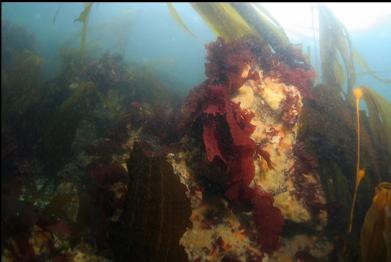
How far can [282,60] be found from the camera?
162 inches

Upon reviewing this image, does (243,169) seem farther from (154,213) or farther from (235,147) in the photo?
(154,213)

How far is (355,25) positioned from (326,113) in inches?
523

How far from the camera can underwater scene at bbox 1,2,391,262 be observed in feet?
6.51

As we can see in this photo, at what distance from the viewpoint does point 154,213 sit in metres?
1.96

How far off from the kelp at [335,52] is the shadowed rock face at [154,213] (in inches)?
150

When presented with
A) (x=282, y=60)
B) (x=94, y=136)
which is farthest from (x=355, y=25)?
(x=94, y=136)

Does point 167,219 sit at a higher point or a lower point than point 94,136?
higher

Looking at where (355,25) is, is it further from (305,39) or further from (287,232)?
(287,232)

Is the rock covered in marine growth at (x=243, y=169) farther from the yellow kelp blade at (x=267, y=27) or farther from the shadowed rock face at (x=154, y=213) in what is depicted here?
the yellow kelp blade at (x=267, y=27)

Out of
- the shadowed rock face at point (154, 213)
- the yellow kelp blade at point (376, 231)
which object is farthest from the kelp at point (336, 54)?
the shadowed rock face at point (154, 213)

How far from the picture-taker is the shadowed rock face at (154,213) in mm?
1957

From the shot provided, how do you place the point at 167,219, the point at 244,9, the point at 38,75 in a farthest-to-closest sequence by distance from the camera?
the point at 244,9 → the point at 38,75 → the point at 167,219

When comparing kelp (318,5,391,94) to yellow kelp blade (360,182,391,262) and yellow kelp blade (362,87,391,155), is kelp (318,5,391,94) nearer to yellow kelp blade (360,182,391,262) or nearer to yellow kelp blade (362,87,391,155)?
yellow kelp blade (362,87,391,155)

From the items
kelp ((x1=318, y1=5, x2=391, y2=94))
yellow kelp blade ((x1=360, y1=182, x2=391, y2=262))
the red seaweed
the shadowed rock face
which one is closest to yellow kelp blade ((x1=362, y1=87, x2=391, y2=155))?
kelp ((x1=318, y1=5, x2=391, y2=94))
